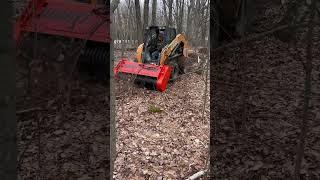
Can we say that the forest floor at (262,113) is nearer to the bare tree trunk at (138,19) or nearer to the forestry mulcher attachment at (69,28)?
the forestry mulcher attachment at (69,28)

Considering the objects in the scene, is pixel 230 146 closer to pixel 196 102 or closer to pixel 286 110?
pixel 286 110

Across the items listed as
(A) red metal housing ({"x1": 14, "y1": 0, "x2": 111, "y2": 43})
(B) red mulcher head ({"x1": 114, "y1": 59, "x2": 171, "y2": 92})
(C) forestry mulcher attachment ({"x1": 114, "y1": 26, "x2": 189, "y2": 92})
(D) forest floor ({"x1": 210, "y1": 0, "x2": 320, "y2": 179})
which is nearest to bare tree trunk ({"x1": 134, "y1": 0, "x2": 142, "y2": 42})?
(C) forestry mulcher attachment ({"x1": 114, "y1": 26, "x2": 189, "y2": 92})

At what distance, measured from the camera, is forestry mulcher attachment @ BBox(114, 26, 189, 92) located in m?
10.4

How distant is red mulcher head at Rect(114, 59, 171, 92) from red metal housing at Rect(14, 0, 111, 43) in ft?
11.3

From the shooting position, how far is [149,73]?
1039cm

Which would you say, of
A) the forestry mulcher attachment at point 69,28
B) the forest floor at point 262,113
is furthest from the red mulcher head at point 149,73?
the forestry mulcher attachment at point 69,28

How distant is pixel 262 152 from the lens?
5441 millimetres

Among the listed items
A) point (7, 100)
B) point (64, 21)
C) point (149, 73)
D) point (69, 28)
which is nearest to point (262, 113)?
point (69, 28)

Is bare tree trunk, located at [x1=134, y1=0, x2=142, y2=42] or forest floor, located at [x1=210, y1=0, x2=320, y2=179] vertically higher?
bare tree trunk, located at [x1=134, y1=0, x2=142, y2=42]

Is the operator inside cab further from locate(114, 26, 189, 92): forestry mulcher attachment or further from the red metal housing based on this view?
the red metal housing

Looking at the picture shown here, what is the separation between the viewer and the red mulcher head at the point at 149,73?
405 inches

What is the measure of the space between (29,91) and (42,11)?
72.6 inches

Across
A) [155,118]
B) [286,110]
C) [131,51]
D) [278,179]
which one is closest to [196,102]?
[155,118]

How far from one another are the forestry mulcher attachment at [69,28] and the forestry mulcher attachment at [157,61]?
2.91 metres
